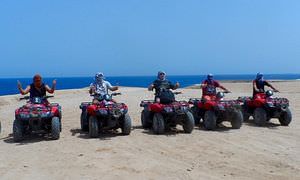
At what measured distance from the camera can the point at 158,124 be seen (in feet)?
38.4

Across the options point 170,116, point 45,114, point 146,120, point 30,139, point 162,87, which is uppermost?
point 162,87

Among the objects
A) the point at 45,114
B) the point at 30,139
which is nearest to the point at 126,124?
the point at 45,114

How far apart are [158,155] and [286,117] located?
5839 mm

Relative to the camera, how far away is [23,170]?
793cm

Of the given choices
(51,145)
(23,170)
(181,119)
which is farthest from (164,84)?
(23,170)

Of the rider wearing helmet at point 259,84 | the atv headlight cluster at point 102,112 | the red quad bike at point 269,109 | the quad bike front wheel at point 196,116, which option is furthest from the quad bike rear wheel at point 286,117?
the atv headlight cluster at point 102,112

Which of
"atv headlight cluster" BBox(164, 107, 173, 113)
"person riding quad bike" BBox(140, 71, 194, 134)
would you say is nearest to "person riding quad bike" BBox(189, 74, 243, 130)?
"person riding quad bike" BBox(140, 71, 194, 134)

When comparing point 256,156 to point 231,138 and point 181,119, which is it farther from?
point 181,119

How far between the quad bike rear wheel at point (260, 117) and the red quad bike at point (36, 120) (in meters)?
6.06

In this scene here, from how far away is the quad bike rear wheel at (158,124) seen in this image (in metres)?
11.7

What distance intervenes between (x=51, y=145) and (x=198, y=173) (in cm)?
404

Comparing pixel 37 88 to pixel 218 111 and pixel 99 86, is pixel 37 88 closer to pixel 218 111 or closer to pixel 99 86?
pixel 99 86

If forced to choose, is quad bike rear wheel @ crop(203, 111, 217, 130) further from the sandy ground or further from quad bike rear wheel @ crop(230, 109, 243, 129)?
quad bike rear wheel @ crop(230, 109, 243, 129)

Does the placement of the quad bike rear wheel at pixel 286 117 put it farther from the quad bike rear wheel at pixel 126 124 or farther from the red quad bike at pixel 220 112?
the quad bike rear wheel at pixel 126 124
